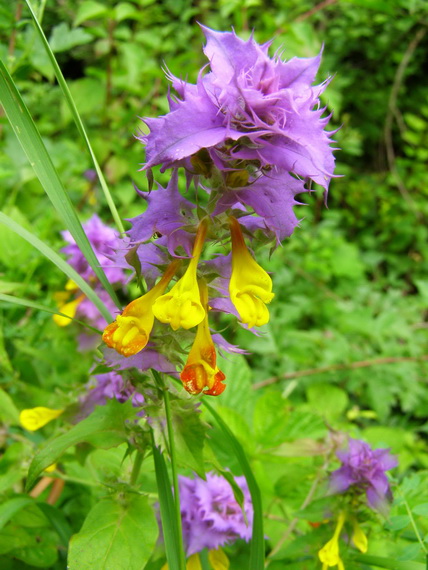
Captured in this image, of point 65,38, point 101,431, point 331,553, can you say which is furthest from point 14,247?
point 331,553

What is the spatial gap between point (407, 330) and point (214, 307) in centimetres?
119

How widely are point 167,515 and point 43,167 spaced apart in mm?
461

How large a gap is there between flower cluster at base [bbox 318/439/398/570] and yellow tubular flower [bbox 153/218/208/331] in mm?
426

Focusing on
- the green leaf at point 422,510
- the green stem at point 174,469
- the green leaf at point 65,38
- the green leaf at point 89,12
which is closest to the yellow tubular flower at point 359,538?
the green leaf at point 422,510

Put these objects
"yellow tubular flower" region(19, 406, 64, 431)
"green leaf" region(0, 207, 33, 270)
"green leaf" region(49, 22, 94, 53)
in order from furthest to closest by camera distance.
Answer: "green leaf" region(49, 22, 94, 53) < "green leaf" region(0, 207, 33, 270) < "yellow tubular flower" region(19, 406, 64, 431)

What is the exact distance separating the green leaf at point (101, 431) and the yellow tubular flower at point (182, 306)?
0.19 meters

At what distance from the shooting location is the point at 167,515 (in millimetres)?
623

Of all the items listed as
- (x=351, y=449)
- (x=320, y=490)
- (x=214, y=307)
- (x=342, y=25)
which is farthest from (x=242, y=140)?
(x=342, y=25)

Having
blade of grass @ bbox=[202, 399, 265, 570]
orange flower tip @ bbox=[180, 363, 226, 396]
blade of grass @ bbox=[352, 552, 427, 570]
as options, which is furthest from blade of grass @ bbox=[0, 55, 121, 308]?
blade of grass @ bbox=[352, 552, 427, 570]

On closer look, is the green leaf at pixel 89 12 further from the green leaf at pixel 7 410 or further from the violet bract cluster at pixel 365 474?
the violet bract cluster at pixel 365 474

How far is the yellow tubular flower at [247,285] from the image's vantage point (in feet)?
1.85

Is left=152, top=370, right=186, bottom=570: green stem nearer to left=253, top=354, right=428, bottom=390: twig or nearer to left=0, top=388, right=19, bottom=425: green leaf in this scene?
left=0, top=388, right=19, bottom=425: green leaf

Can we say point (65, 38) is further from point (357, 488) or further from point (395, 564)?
point (395, 564)

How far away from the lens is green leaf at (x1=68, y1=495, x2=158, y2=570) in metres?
0.62
